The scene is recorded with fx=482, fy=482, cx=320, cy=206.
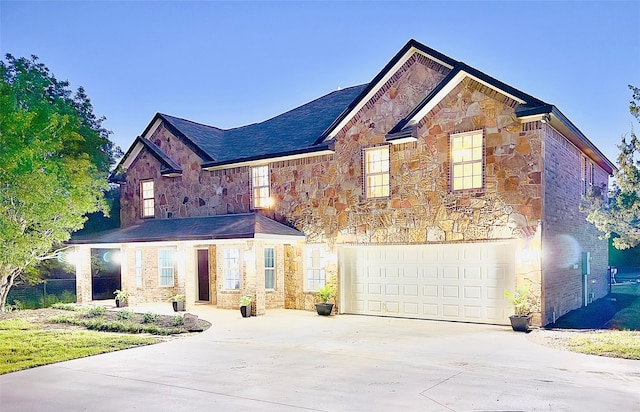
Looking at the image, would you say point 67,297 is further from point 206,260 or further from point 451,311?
point 451,311

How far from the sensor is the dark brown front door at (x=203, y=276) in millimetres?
19584

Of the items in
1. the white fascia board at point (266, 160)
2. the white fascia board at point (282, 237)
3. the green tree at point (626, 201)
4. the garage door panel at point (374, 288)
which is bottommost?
the garage door panel at point (374, 288)

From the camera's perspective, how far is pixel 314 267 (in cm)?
1683

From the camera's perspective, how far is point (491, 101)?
1324cm

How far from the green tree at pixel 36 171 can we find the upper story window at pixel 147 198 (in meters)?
1.94

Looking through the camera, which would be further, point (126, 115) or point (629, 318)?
point (126, 115)

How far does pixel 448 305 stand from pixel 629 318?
5.32 meters

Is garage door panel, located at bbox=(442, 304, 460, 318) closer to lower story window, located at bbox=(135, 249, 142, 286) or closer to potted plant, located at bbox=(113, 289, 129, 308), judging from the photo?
potted plant, located at bbox=(113, 289, 129, 308)

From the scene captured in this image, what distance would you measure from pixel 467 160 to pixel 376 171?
296cm

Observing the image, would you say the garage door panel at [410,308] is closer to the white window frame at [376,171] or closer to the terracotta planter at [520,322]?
the terracotta planter at [520,322]

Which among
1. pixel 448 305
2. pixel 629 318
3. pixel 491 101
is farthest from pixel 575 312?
pixel 491 101

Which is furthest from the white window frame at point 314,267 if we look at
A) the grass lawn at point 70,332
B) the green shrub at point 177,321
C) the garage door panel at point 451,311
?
the green shrub at point 177,321

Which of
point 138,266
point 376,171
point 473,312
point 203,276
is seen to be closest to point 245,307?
point 203,276

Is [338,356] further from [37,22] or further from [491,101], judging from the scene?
[37,22]
